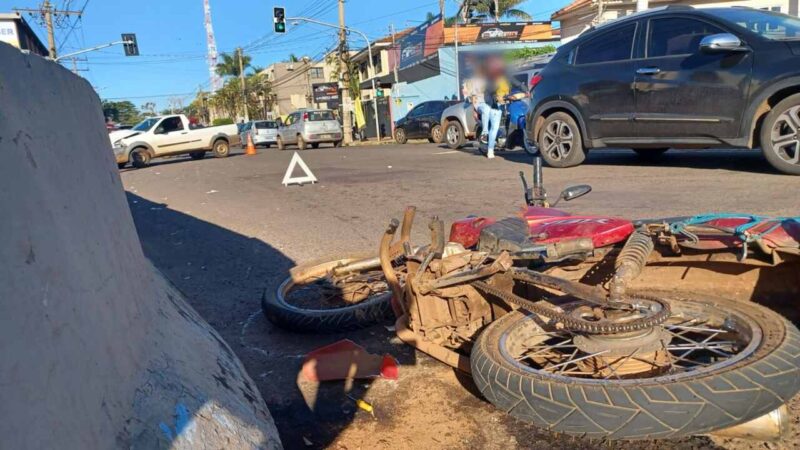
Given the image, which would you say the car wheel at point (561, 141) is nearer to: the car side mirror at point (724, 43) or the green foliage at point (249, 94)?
the car side mirror at point (724, 43)

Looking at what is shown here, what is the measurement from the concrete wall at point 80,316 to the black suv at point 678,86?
20.8ft

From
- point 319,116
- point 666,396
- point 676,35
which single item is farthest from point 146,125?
point 666,396

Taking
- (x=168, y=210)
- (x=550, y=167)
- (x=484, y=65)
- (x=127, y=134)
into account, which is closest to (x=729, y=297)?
(x=550, y=167)

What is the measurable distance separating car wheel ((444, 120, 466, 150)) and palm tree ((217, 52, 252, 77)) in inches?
2440

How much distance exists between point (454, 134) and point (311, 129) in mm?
12112

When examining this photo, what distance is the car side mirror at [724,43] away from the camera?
6.32m

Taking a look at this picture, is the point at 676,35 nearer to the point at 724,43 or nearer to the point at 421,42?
the point at 724,43

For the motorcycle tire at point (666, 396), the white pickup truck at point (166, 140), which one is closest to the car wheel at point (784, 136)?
the motorcycle tire at point (666, 396)

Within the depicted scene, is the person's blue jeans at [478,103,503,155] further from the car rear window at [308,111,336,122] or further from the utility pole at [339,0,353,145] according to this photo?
the utility pole at [339,0,353,145]

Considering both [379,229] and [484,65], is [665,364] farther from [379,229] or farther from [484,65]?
[484,65]

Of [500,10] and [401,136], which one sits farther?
[500,10]

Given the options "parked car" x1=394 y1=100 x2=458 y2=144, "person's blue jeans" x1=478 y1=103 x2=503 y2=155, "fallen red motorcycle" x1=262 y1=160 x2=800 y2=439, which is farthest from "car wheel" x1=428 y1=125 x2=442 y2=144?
"fallen red motorcycle" x1=262 y1=160 x2=800 y2=439

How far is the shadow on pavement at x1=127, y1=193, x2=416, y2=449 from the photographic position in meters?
2.50

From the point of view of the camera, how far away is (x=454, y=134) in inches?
629
